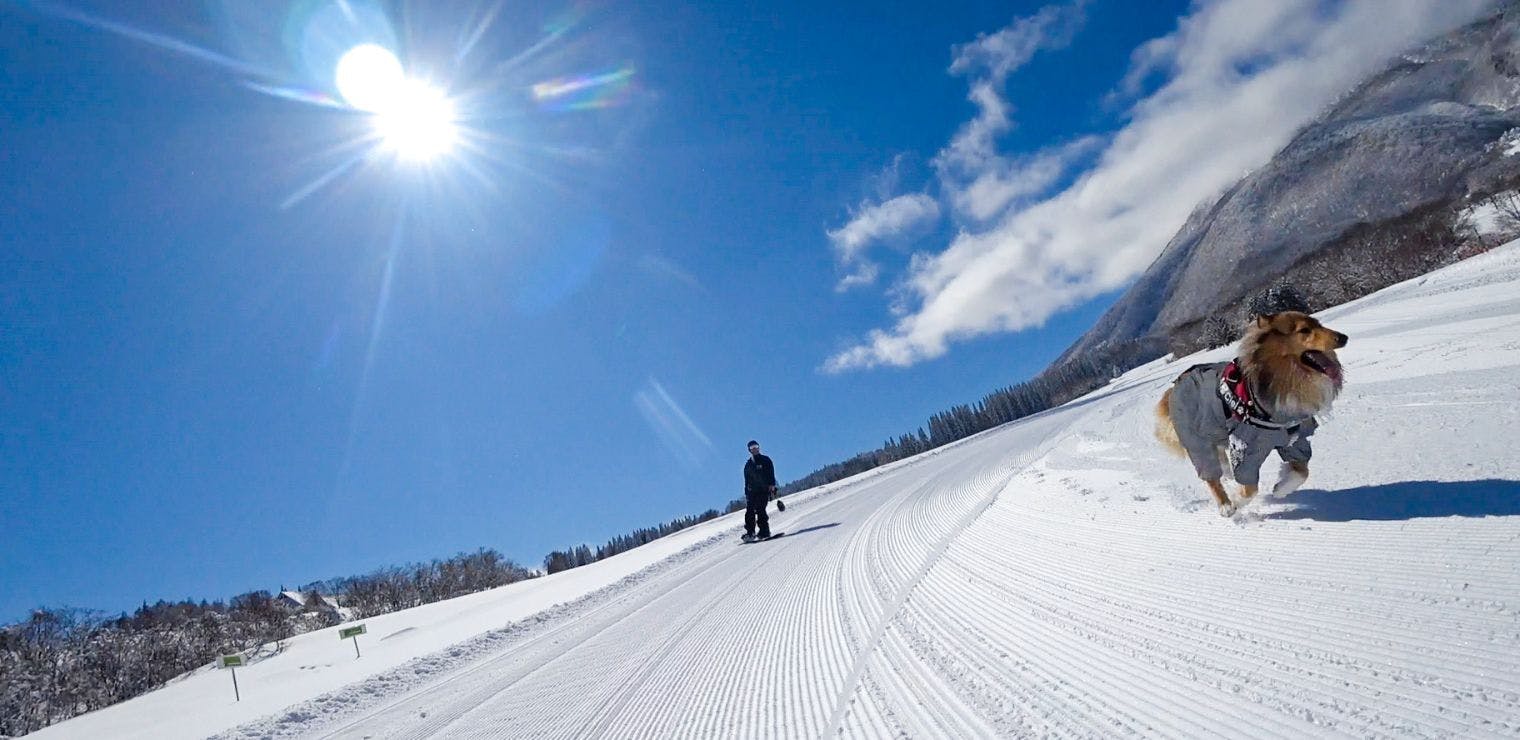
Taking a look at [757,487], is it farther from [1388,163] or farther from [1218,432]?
[1388,163]

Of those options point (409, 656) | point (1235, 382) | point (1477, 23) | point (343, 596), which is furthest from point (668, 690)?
point (1477, 23)

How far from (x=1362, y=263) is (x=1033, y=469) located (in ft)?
163

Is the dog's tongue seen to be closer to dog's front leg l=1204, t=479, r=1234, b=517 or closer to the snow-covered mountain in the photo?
dog's front leg l=1204, t=479, r=1234, b=517

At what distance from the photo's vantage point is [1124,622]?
2.28 metres

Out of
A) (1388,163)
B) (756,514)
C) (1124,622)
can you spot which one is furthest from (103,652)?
(1388,163)

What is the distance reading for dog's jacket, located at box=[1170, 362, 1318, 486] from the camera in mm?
3051

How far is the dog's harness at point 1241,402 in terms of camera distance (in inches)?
119

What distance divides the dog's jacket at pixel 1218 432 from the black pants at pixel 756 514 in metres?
9.28

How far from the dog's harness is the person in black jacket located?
9.72m

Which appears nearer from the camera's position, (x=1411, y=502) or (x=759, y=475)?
(x=1411, y=502)

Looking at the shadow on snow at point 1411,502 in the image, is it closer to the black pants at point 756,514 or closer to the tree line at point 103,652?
the black pants at point 756,514

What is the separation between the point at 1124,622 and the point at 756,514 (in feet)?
34.5

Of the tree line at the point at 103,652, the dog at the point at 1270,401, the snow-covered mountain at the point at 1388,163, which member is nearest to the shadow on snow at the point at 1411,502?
the dog at the point at 1270,401

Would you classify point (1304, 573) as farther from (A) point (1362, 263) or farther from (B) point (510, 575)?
(B) point (510, 575)
